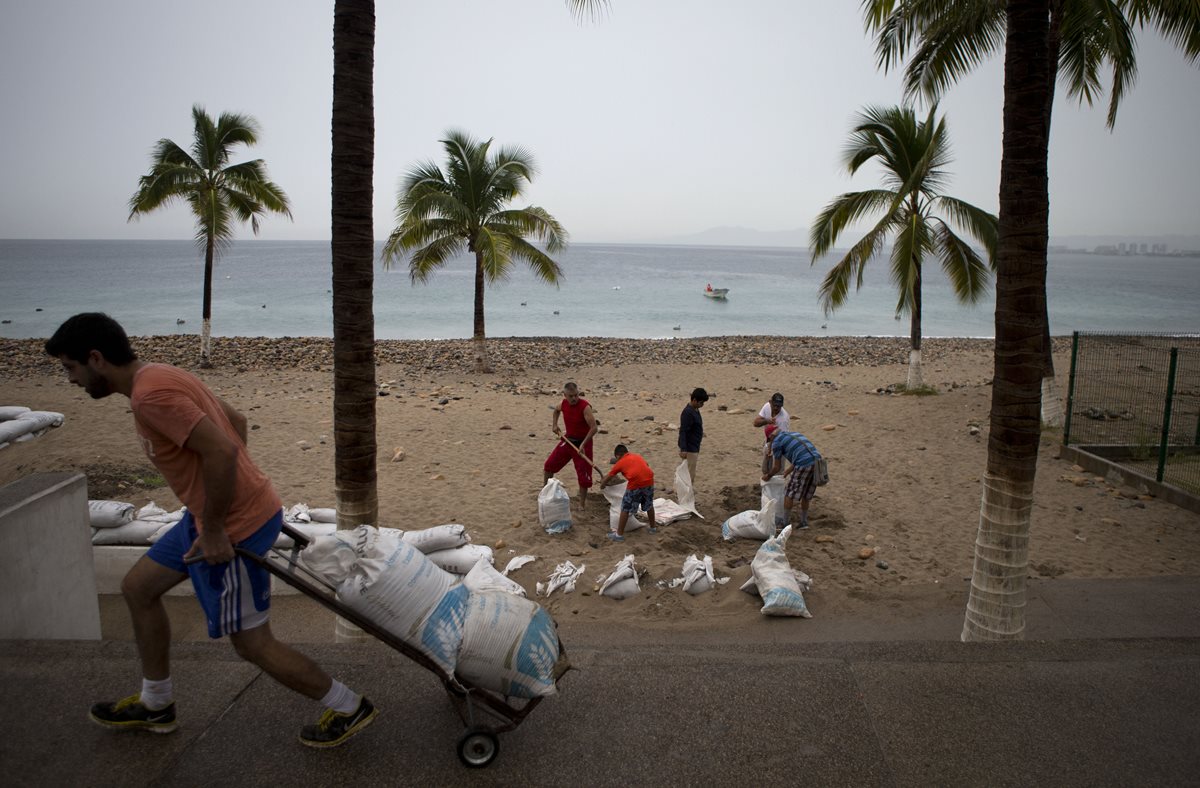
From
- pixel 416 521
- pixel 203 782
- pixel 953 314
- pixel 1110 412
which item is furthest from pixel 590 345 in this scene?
pixel 953 314

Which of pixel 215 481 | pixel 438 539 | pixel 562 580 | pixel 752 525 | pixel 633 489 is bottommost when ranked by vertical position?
pixel 562 580

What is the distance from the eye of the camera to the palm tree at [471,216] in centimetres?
1838

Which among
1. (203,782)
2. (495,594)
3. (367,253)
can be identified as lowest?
(203,782)

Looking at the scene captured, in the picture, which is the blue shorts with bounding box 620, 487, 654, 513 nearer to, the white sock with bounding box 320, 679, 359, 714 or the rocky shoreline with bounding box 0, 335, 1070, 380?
the white sock with bounding box 320, 679, 359, 714

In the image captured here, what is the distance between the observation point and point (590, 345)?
2753 centimetres

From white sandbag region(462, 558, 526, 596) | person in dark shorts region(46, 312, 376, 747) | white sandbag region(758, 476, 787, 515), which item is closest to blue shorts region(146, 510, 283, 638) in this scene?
person in dark shorts region(46, 312, 376, 747)

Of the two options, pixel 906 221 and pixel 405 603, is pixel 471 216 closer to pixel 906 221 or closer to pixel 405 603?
pixel 906 221

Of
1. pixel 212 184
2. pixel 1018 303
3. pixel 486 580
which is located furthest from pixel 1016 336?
pixel 212 184

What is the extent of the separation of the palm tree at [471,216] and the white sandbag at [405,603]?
15660 mm

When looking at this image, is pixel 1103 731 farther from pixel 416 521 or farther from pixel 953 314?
pixel 953 314

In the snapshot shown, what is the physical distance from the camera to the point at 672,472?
1018 cm

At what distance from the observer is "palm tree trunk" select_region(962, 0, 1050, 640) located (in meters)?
4.45

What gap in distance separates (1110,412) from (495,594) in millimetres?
11986

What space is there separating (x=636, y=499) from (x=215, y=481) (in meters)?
5.23
